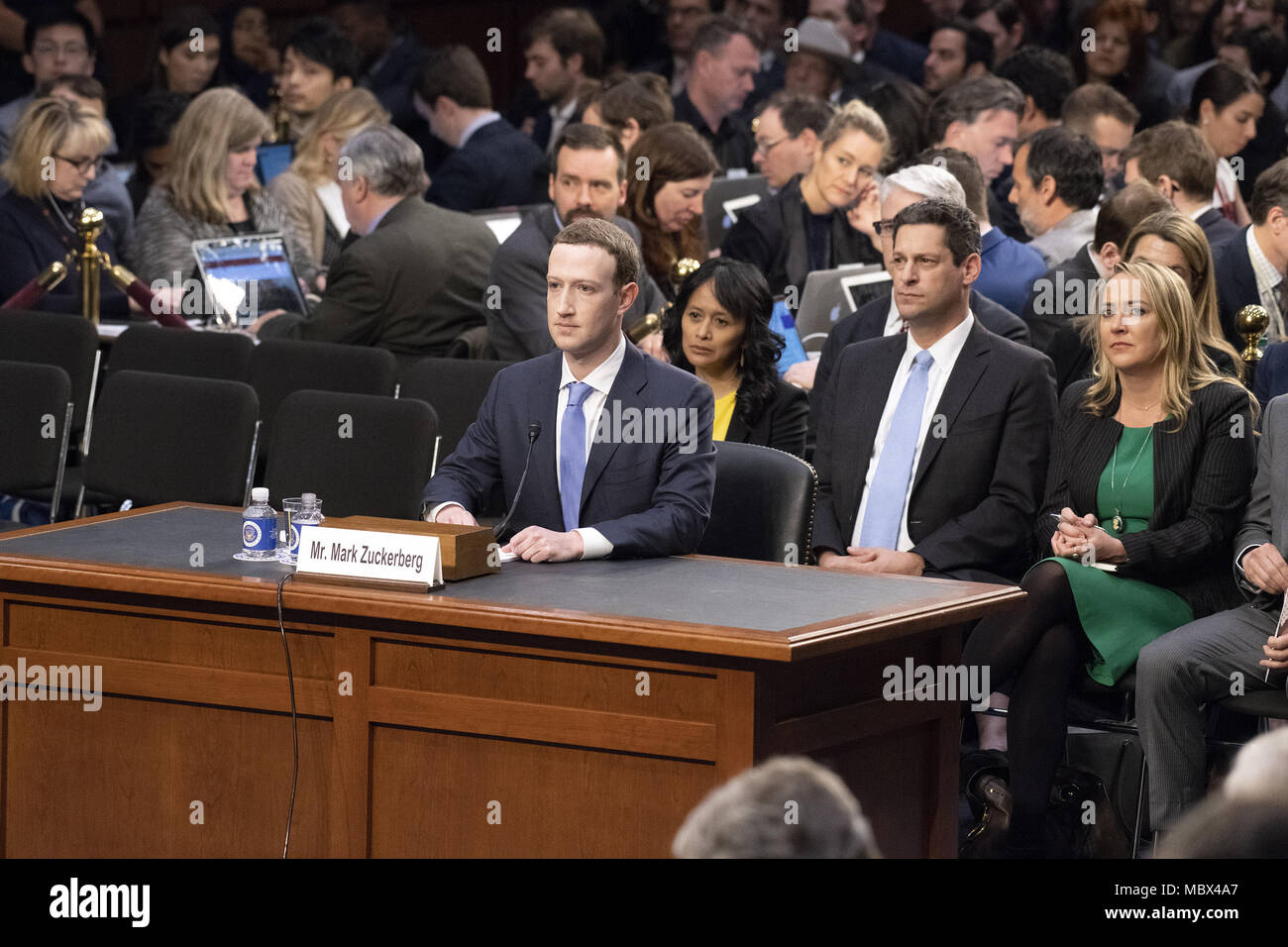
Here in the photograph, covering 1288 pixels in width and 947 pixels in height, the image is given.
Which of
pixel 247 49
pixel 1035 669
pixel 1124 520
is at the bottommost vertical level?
pixel 1035 669

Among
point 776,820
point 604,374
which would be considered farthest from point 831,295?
point 776,820

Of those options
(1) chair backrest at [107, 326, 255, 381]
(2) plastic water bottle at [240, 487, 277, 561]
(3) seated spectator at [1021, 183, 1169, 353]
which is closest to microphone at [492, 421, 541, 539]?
(2) plastic water bottle at [240, 487, 277, 561]

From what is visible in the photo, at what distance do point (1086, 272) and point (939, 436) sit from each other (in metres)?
1.15

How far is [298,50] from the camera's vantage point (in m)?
9.16

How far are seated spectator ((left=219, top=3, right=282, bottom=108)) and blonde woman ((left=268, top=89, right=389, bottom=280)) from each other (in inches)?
134

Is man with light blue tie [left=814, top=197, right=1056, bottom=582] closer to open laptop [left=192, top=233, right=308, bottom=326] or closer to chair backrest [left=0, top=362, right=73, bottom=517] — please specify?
chair backrest [left=0, top=362, right=73, bottom=517]

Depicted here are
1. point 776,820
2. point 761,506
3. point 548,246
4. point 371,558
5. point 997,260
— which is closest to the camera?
point 776,820

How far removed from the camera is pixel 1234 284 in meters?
5.25

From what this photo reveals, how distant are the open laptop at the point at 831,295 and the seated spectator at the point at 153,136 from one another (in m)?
3.39

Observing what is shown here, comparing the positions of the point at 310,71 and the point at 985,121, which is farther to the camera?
the point at 310,71

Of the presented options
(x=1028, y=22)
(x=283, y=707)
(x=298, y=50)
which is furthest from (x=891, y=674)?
(x=1028, y=22)

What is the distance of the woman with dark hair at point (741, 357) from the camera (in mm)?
4793

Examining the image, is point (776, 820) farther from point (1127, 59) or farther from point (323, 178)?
point (1127, 59)

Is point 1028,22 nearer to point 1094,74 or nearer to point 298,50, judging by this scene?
point 1094,74
